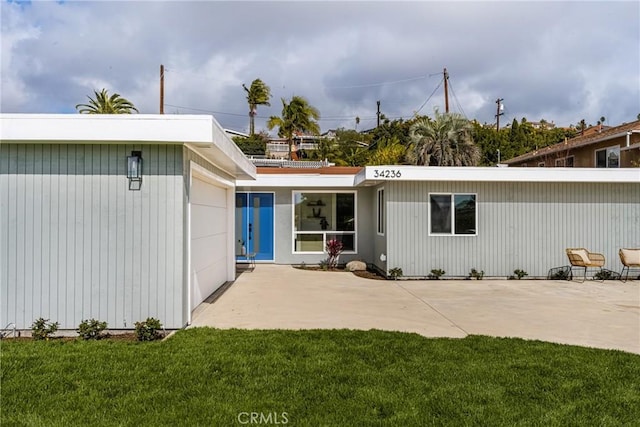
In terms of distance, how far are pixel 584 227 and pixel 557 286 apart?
7.91 ft

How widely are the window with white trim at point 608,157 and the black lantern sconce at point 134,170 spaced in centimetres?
1837

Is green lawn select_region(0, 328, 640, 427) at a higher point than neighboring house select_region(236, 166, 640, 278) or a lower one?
lower

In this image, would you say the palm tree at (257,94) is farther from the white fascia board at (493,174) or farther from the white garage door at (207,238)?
the white garage door at (207,238)

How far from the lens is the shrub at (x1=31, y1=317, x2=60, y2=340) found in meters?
5.55

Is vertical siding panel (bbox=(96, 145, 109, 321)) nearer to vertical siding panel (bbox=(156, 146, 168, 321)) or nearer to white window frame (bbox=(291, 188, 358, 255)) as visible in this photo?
vertical siding panel (bbox=(156, 146, 168, 321))

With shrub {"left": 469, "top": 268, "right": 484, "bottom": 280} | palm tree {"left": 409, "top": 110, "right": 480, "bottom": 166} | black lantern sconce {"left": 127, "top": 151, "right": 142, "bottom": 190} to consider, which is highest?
palm tree {"left": 409, "top": 110, "right": 480, "bottom": 166}

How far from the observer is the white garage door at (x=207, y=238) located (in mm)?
7160

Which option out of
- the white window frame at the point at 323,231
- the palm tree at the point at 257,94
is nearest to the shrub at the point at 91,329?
the white window frame at the point at 323,231

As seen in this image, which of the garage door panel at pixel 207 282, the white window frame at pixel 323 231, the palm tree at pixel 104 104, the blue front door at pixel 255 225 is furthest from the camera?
the palm tree at pixel 104 104

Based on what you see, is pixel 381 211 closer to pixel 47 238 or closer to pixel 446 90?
pixel 47 238

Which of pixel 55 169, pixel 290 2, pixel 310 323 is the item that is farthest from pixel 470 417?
pixel 290 2

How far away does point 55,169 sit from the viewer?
584cm

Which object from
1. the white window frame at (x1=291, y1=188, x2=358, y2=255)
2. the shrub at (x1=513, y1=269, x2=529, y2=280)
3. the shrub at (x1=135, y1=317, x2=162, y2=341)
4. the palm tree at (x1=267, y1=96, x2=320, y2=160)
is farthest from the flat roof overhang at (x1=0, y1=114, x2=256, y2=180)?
the palm tree at (x1=267, y1=96, x2=320, y2=160)

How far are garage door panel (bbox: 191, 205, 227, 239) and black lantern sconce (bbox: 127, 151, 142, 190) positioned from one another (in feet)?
3.89
